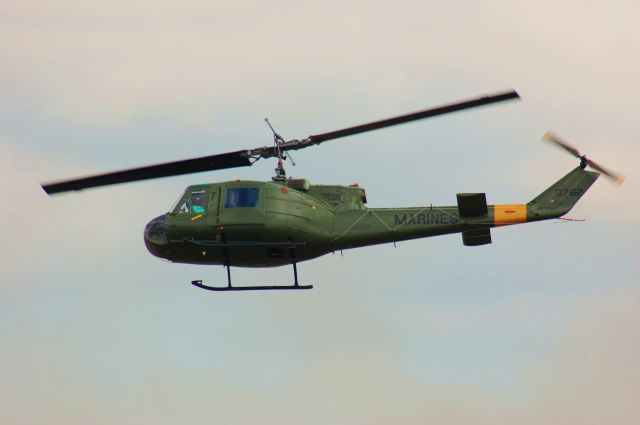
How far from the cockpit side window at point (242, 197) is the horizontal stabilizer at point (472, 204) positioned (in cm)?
599

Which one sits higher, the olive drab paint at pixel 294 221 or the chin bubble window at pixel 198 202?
the chin bubble window at pixel 198 202

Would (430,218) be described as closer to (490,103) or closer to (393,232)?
(393,232)

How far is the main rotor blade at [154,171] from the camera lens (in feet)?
110

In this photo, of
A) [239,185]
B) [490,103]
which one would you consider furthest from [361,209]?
[490,103]

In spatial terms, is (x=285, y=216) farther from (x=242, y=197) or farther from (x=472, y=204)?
(x=472, y=204)

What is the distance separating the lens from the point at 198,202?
33688mm

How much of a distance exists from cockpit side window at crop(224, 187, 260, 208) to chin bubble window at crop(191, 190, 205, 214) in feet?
2.57

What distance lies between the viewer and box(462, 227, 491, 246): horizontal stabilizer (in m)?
33.7

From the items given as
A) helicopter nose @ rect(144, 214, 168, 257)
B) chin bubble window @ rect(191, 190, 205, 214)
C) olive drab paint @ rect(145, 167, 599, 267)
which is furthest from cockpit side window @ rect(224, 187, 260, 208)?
helicopter nose @ rect(144, 214, 168, 257)

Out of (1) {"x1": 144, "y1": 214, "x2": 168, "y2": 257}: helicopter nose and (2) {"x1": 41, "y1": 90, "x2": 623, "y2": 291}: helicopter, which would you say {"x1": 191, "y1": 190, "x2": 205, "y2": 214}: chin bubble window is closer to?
(2) {"x1": 41, "y1": 90, "x2": 623, "y2": 291}: helicopter

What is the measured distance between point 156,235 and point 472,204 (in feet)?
31.4

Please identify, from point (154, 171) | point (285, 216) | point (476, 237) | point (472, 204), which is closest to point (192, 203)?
point (154, 171)

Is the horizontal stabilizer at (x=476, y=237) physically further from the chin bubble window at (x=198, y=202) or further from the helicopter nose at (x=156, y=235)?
the helicopter nose at (x=156, y=235)

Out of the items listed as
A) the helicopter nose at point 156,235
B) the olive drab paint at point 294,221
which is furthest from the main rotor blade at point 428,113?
the helicopter nose at point 156,235
